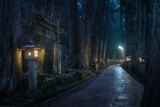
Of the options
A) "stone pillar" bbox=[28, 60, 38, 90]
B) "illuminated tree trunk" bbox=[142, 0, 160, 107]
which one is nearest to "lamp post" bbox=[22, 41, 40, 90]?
"stone pillar" bbox=[28, 60, 38, 90]

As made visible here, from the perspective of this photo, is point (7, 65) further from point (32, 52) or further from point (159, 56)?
point (159, 56)

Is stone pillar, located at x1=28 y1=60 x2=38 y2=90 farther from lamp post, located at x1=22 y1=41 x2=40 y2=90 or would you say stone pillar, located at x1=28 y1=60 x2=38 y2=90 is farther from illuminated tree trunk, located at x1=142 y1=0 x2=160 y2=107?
illuminated tree trunk, located at x1=142 y1=0 x2=160 y2=107

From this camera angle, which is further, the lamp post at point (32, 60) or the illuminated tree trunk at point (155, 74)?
the lamp post at point (32, 60)

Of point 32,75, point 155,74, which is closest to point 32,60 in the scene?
point 32,75

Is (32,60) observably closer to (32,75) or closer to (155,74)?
(32,75)

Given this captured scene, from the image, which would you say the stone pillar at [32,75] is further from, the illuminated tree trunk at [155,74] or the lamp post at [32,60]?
the illuminated tree trunk at [155,74]

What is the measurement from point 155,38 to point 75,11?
20474mm

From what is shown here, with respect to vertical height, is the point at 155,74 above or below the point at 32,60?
below

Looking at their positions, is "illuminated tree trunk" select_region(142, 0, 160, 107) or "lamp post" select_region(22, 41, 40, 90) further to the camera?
"lamp post" select_region(22, 41, 40, 90)

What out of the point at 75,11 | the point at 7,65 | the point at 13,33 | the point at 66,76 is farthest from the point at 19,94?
the point at 75,11

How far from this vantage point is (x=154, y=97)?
6.45 m

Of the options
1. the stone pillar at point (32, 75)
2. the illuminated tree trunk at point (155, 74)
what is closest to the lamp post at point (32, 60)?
the stone pillar at point (32, 75)

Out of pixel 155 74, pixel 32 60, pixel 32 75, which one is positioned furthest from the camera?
pixel 32 60

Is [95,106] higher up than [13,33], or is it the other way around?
[13,33]
